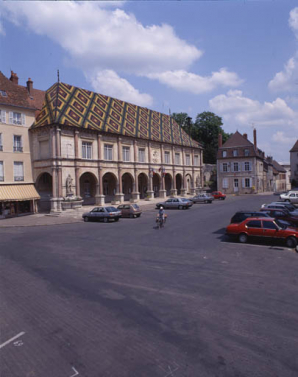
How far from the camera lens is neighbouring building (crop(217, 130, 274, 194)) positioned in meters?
60.8

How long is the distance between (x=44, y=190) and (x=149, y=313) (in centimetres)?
3184

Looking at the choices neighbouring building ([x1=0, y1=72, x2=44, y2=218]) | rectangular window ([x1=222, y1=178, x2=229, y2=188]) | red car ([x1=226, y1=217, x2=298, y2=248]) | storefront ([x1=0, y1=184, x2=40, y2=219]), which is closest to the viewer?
red car ([x1=226, y1=217, x2=298, y2=248])

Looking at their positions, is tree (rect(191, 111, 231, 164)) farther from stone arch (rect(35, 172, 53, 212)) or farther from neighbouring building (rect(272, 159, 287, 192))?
stone arch (rect(35, 172, 53, 212))

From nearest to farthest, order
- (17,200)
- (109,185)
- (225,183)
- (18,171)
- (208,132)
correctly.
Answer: (17,200), (18,171), (109,185), (225,183), (208,132)

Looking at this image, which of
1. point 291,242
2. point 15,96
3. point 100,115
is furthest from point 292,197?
point 15,96

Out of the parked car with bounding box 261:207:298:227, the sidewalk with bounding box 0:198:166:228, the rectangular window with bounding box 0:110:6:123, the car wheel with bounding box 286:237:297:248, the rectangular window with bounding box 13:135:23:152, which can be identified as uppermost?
the rectangular window with bounding box 0:110:6:123

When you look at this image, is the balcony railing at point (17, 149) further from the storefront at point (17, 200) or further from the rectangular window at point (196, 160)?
the rectangular window at point (196, 160)

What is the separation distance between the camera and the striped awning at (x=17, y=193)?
3080 centimetres

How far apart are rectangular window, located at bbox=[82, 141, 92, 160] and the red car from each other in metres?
24.8

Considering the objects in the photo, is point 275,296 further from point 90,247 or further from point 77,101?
point 77,101

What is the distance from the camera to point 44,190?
120 feet

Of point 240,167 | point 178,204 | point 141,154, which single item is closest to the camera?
point 178,204

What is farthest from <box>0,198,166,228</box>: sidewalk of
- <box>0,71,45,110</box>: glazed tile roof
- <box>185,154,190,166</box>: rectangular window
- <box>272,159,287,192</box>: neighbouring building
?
<box>272,159,287,192</box>: neighbouring building

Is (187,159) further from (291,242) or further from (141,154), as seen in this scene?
(291,242)
